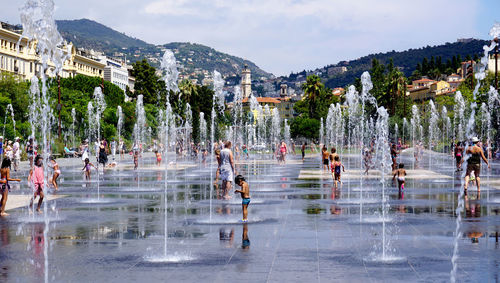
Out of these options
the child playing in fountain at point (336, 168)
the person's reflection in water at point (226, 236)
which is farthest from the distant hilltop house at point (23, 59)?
the person's reflection in water at point (226, 236)

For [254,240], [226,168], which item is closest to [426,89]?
[226,168]

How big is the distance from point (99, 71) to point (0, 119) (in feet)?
274

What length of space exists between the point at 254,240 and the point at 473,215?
5.86 m

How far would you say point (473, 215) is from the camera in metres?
15.6

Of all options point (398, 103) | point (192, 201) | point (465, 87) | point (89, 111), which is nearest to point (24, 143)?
point (89, 111)

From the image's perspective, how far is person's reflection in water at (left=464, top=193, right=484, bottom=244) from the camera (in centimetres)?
1234

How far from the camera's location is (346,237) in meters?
12.5

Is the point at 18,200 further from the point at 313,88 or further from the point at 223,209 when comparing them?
the point at 313,88

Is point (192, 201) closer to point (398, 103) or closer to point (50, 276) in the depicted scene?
point (50, 276)

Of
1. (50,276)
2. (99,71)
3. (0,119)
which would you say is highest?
(99,71)

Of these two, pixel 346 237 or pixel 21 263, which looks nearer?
pixel 21 263

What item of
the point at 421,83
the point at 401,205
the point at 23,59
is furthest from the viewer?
the point at 421,83

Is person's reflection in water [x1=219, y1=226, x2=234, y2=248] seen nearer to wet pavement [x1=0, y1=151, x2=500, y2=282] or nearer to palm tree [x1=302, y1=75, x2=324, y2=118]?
wet pavement [x1=0, y1=151, x2=500, y2=282]

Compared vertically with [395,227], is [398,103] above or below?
above
